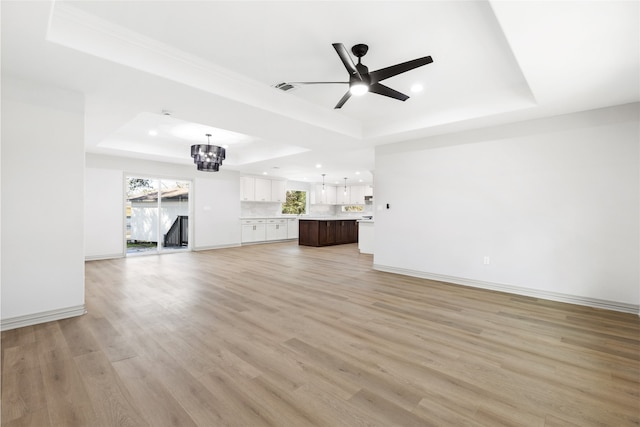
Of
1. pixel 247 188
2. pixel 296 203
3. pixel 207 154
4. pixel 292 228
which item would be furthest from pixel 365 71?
pixel 296 203

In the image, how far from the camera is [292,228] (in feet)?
36.6

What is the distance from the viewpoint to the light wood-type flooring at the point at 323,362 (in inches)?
63.4

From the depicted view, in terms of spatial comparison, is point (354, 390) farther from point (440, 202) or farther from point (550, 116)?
point (550, 116)

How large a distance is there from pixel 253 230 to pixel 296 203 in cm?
309

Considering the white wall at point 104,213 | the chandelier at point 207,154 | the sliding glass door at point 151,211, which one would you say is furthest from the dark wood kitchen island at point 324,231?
the white wall at point 104,213

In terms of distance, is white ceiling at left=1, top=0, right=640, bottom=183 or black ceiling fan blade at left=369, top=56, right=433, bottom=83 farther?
black ceiling fan blade at left=369, top=56, right=433, bottom=83

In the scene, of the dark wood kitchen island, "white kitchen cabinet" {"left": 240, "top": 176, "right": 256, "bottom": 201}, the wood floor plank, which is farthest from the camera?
"white kitchen cabinet" {"left": 240, "top": 176, "right": 256, "bottom": 201}

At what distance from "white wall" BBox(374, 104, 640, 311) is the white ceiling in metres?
0.36

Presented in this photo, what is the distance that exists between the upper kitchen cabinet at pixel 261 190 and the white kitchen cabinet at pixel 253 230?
754 millimetres

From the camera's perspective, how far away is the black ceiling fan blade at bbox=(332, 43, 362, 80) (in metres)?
2.21

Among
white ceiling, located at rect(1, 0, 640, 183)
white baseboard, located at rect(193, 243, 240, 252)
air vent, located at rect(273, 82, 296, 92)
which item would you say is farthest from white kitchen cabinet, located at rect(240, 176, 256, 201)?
air vent, located at rect(273, 82, 296, 92)

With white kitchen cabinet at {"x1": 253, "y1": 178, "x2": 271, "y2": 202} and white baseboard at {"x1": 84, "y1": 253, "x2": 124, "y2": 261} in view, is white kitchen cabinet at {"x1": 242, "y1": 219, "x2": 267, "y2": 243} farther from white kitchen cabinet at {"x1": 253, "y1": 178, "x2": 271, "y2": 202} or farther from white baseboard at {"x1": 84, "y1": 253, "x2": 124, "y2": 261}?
white baseboard at {"x1": 84, "y1": 253, "x2": 124, "y2": 261}

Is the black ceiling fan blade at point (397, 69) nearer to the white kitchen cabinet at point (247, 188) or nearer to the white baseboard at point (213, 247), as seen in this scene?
the white baseboard at point (213, 247)

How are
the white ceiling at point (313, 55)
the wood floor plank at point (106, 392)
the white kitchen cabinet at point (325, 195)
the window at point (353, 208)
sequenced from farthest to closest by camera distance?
the window at point (353, 208) < the white kitchen cabinet at point (325, 195) < the white ceiling at point (313, 55) < the wood floor plank at point (106, 392)
